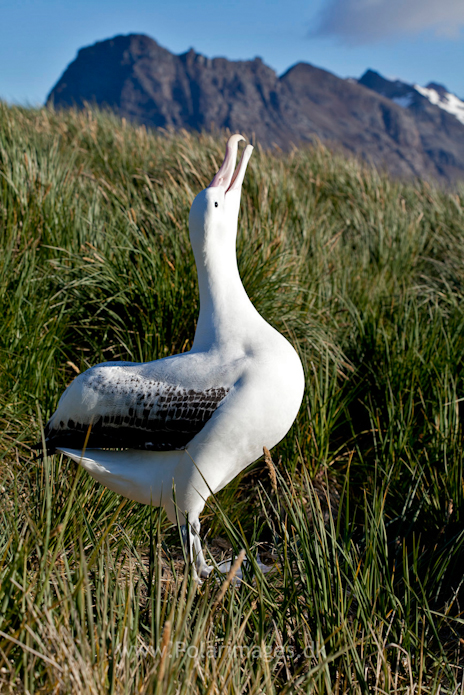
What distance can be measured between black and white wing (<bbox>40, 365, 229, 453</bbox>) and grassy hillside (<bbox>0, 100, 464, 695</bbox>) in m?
0.29

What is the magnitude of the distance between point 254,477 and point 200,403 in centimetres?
156

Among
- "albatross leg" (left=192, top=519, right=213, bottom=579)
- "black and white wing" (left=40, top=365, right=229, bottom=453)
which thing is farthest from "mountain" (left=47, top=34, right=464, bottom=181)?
"albatross leg" (left=192, top=519, right=213, bottom=579)

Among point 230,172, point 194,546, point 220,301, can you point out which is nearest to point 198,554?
point 194,546

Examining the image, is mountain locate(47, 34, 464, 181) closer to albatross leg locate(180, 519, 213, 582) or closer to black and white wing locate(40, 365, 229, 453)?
black and white wing locate(40, 365, 229, 453)

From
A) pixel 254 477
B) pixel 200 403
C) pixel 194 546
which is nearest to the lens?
pixel 200 403

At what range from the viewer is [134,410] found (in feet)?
6.07

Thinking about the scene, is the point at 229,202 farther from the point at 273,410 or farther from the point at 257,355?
the point at 273,410

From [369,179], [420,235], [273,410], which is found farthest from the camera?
[369,179]

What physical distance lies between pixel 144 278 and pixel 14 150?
2096mm

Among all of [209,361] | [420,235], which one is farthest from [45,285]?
[420,235]

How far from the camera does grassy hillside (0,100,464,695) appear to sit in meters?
1.42

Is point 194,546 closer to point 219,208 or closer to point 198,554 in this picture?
point 198,554

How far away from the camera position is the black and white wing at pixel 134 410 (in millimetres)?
1799

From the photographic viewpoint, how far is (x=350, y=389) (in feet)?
11.8
